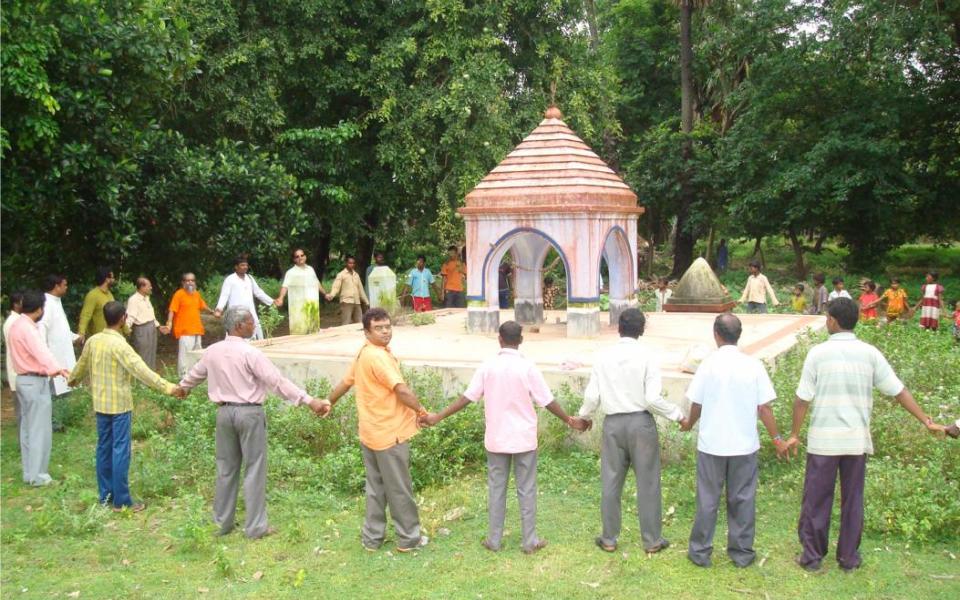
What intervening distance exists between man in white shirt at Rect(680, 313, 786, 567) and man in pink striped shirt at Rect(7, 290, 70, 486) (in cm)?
532

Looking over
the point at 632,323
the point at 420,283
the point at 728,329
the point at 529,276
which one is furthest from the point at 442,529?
the point at 420,283

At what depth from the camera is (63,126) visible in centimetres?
997

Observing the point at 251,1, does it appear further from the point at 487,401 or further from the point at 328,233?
the point at 487,401

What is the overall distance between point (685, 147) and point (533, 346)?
14.9m

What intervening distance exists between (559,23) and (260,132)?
6.44 metres

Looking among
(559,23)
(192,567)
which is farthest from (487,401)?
(559,23)

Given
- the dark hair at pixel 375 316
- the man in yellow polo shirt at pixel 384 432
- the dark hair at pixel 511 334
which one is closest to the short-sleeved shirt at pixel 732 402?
the dark hair at pixel 511 334

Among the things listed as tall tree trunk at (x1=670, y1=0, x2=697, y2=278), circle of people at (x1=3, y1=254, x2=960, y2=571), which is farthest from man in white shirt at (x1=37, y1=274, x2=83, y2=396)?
tall tree trunk at (x1=670, y1=0, x2=697, y2=278)

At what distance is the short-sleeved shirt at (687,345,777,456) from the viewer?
17.0 feet

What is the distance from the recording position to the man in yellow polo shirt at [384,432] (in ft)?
18.2

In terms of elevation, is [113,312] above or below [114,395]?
above

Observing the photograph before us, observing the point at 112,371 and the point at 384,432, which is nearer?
the point at 384,432

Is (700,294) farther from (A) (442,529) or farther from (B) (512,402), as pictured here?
(B) (512,402)

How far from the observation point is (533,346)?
35.6ft
